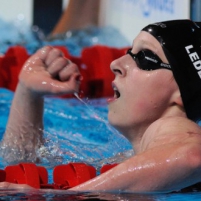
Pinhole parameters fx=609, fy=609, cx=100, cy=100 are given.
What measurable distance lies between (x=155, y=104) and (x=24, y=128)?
765mm

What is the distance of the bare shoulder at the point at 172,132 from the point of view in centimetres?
169

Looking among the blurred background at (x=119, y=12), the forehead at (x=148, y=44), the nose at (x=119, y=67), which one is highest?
the forehead at (x=148, y=44)

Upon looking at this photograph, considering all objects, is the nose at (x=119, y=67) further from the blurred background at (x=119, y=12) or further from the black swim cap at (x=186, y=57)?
the blurred background at (x=119, y=12)

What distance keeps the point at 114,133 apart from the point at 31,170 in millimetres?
1170

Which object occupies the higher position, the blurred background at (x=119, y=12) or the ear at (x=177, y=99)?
the ear at (x=177, y=99)

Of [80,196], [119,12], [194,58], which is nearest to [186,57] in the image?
[194,58]

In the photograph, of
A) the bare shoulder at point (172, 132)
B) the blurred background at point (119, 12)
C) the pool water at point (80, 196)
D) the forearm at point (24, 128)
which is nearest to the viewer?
the pool water at point (80, 196)

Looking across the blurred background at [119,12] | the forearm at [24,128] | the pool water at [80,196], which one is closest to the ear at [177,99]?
the pool water at [80,196]

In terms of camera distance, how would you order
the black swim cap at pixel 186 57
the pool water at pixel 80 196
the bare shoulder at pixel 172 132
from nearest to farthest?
the pool water at pixel 80 196
the bare shoulder at pixel 172 132
the black swim cap at pixel 186 57

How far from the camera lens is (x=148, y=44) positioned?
1.99 metres

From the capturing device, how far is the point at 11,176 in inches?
73.1

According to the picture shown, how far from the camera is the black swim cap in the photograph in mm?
1929

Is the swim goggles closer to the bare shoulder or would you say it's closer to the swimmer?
the swimmer

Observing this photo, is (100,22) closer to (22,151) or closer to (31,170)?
(22,151)
